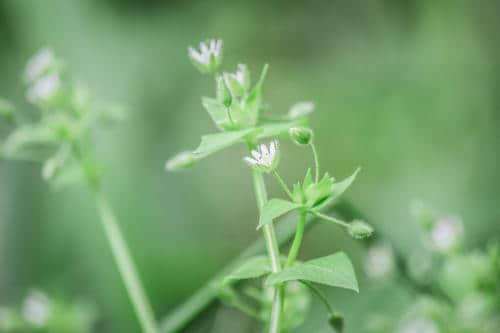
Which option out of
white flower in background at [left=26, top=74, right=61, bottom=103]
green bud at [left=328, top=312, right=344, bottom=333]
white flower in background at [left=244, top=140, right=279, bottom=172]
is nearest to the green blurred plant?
green bud at [left=328, top=312, right=344, bottom=333]

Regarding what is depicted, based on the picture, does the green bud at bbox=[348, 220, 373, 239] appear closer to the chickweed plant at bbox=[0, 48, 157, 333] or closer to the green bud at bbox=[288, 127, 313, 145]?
the green bud at bbox=[288, 127, 313, 145]

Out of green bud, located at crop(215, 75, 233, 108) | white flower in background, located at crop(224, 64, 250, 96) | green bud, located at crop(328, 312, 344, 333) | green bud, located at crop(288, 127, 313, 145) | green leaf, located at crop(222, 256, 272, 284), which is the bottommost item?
green bud, located at crop(328, 312, 344, 333)

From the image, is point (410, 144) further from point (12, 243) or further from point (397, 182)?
point (12, 243)

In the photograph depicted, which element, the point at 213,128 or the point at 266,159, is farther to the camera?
the point at 213,128

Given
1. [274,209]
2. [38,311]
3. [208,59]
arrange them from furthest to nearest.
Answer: [38,311]
[208,59]
[274,209]

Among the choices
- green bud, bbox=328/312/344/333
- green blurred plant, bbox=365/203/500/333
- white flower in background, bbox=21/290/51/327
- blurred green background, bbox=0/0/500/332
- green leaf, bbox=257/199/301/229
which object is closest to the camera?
green leaf, bbox=257/199/301/229

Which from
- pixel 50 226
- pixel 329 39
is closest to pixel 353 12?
pixel 329 39

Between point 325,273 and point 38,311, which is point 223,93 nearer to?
point 325,273

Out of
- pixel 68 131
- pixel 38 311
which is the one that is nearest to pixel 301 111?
pixel 68 131
